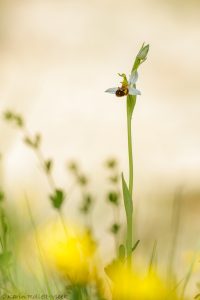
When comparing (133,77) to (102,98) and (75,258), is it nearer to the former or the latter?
(75,258)

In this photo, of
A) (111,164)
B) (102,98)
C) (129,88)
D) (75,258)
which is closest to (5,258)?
(75,258)

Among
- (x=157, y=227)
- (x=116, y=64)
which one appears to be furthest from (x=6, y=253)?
(x=116, y=64)

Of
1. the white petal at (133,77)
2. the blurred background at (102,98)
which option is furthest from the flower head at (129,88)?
the blurred background at (102,98)

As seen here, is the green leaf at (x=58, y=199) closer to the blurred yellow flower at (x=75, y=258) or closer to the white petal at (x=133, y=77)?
the blurred yellow flower at (x=75, y=258)

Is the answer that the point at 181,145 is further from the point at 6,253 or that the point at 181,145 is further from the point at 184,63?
the point at 6,253

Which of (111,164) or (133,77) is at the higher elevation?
(133,77)
